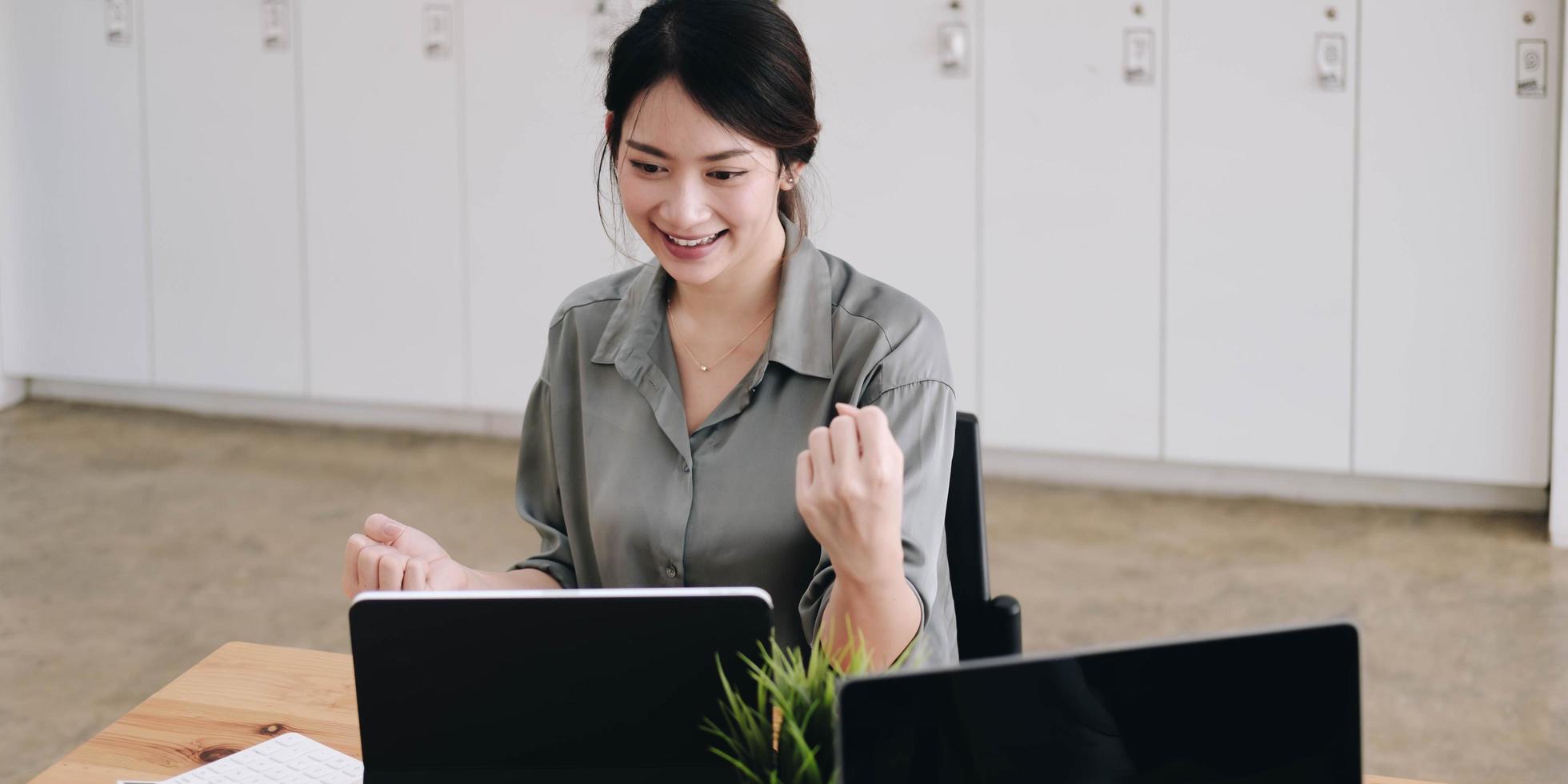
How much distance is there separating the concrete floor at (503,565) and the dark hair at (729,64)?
5.93 ft

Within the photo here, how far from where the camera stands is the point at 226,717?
5.21 ft

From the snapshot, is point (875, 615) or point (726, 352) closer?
point (875, 615)

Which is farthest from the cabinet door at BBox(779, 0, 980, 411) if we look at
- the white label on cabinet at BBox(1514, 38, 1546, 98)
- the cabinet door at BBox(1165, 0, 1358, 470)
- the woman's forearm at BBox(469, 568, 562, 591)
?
the woman's forearm at BBox(469, 568, 562, 591)

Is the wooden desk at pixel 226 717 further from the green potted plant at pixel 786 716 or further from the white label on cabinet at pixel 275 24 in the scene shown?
the white label on cabinet at pixel 275 24

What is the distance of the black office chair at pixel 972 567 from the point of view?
1.93 metres

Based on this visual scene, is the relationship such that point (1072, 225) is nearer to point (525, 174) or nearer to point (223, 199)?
point (525, 174)

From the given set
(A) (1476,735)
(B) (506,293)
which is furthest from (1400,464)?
(B) (506,293)

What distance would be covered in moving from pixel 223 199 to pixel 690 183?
3.97 metres

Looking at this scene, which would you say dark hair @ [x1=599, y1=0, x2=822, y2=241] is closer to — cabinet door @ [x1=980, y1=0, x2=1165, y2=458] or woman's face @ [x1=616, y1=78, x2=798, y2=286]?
woman's face @ [x1=616, y1=78, x2=798, y2=286]

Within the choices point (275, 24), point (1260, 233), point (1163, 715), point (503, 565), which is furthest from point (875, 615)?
point (275, 24)

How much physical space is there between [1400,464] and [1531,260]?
0.61 meters

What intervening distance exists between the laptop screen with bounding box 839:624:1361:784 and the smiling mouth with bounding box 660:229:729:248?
32.7 inches

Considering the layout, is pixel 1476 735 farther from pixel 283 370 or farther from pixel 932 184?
pixel 283 370

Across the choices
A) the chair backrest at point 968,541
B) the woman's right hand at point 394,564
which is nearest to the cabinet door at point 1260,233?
the chair backrest at point 968,541
